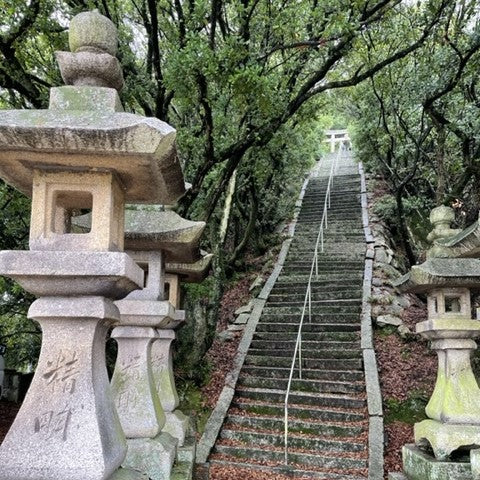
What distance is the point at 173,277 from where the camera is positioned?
666 cm

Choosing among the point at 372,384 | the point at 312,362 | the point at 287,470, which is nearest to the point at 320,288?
the point at 312,362

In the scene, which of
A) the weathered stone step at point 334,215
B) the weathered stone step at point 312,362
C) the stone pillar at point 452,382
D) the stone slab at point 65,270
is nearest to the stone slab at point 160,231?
the stone slab at point 65,270

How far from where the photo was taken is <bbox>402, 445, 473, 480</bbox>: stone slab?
206 inches

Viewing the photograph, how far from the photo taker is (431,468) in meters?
5.35

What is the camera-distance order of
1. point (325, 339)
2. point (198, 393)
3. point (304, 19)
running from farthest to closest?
point (325, 339), point (198, 393), point (304, 19)

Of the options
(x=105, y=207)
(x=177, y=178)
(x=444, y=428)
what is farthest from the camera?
(x=444, y=428)

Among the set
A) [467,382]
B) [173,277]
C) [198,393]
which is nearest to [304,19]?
[173,277]

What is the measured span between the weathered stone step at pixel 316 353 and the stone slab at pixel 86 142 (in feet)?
24.2

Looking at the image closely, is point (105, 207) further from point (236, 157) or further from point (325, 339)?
point (325, 339)

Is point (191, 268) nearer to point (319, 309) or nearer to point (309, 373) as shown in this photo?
point (309, 373)

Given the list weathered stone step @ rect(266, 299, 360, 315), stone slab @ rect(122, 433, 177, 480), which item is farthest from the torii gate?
stone slab @ rect(122, 433, 177, 480)

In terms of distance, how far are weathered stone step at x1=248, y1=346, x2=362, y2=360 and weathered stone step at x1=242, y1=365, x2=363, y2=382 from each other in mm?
437

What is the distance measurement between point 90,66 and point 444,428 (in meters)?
5.19

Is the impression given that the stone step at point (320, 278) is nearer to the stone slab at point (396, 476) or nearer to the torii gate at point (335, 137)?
the stone slab at point (396, 476)
